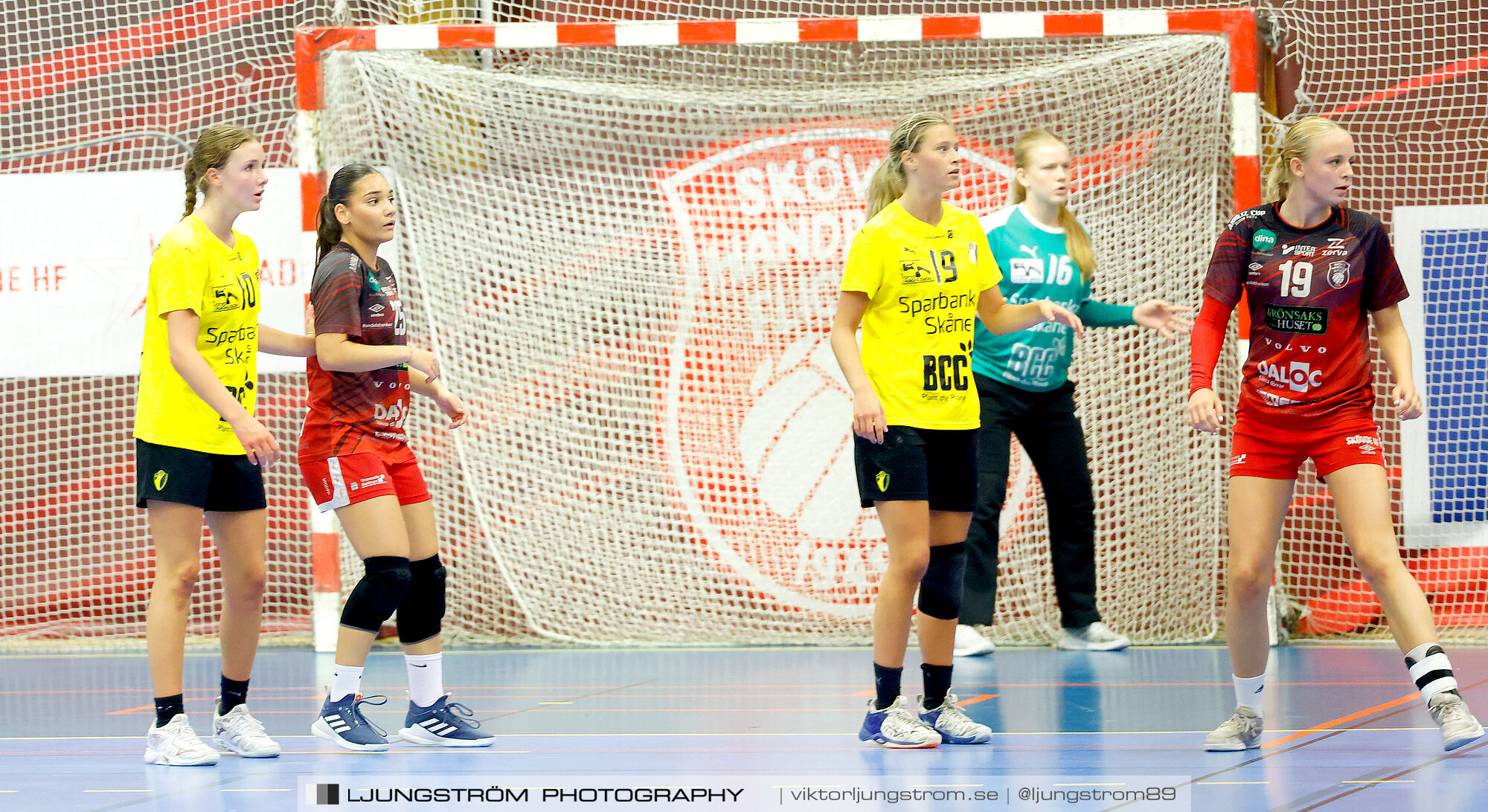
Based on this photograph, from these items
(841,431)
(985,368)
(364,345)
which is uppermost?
(364,345)

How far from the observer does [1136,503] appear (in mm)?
6715

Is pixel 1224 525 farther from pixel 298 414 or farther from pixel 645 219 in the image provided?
pixel 298 414

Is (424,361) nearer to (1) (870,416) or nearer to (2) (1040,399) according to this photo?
(1) (870,416)

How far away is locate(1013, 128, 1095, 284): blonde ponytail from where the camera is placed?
5852 mm

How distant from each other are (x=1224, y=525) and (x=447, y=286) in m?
3.80

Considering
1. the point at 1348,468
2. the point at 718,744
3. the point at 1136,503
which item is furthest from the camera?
the point at 1136,503

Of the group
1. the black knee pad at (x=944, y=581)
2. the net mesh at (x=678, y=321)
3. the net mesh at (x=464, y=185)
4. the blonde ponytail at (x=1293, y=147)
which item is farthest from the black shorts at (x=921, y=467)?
the net mesh at (x=464, y=185)

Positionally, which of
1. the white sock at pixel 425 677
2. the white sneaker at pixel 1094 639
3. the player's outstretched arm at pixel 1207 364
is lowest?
the white sneaker at pixel 1094 639

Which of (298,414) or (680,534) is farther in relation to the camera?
(298,414)

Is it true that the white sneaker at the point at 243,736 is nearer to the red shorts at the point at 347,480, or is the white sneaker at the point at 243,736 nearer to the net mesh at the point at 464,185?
the red shorts at the point at 347,480

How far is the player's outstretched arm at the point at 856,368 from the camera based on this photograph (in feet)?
13.2

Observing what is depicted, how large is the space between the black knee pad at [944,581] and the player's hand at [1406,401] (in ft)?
4.12

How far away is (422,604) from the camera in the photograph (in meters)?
4.40

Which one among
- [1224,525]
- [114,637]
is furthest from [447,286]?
[1224,525]
